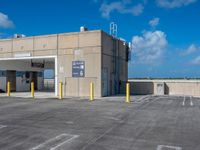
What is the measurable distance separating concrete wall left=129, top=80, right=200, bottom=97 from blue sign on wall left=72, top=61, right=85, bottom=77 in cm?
735

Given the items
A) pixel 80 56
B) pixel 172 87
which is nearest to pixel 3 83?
pixel 80 56

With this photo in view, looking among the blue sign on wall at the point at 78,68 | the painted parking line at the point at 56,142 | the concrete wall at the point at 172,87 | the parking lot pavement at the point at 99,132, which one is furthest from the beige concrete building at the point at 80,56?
the painted parking line at the point at 56,142

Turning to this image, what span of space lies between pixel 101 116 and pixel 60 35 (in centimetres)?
1321

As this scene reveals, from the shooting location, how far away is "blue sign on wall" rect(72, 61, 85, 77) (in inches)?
867

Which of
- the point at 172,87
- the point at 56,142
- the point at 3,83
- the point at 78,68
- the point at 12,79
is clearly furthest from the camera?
the point at 12,79

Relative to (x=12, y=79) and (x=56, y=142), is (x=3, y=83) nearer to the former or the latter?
(x=12, y=79)

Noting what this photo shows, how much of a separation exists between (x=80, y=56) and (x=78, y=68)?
1.06m

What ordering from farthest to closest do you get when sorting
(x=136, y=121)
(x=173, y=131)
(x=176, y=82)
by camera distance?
(x=176, y=82) → (x=136, y=121) → (x=173, y=131)

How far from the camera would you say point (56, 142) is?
7293mm

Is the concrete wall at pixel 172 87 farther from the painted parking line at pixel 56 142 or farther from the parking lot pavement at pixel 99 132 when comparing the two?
the painted parking line at pixel 56 142

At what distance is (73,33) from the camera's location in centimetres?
2250

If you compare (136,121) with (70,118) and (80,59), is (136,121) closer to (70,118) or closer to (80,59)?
(70,118)

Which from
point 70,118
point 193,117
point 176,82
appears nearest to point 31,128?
point 70,118

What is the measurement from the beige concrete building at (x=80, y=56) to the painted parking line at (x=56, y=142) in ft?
43.6
